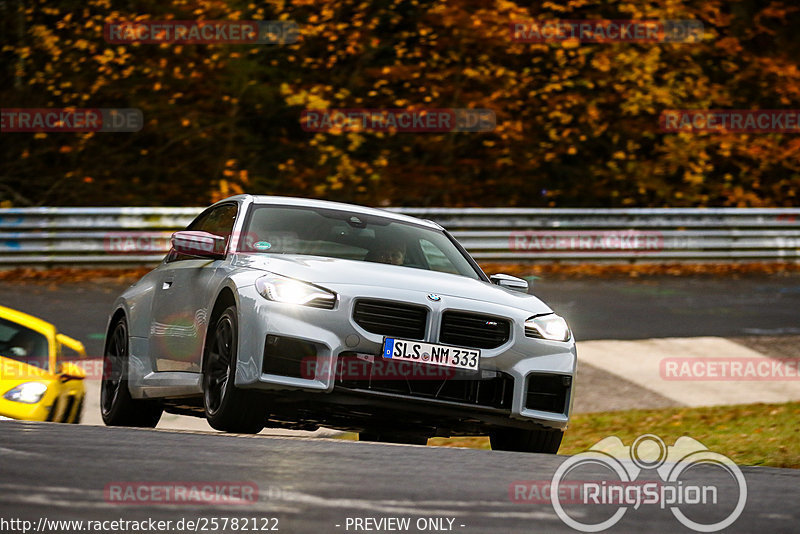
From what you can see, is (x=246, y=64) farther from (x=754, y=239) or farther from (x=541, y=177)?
(x=754, y=239)

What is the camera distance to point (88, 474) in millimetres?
5242

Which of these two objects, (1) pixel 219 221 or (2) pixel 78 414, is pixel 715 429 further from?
(2) pixel 78 414

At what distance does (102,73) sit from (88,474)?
20900 millimetres

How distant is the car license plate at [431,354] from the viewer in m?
7.22

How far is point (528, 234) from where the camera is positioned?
2191 cm

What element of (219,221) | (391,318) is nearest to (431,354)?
(391,318)

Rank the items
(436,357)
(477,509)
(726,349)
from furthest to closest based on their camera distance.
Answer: (726,349)
(436,357)
(477,509)

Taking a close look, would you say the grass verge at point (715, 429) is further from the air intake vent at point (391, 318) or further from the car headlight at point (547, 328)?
the air intake vent at point (391, 318)

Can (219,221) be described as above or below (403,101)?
above

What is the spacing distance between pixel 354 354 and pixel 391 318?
288mm

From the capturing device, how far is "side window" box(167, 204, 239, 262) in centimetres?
876

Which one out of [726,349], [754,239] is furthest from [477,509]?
[754,239]

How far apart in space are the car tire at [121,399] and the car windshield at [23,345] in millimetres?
863

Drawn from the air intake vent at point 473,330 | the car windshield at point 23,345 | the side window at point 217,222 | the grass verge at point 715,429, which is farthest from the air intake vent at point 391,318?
the car windshield at point 23,345
